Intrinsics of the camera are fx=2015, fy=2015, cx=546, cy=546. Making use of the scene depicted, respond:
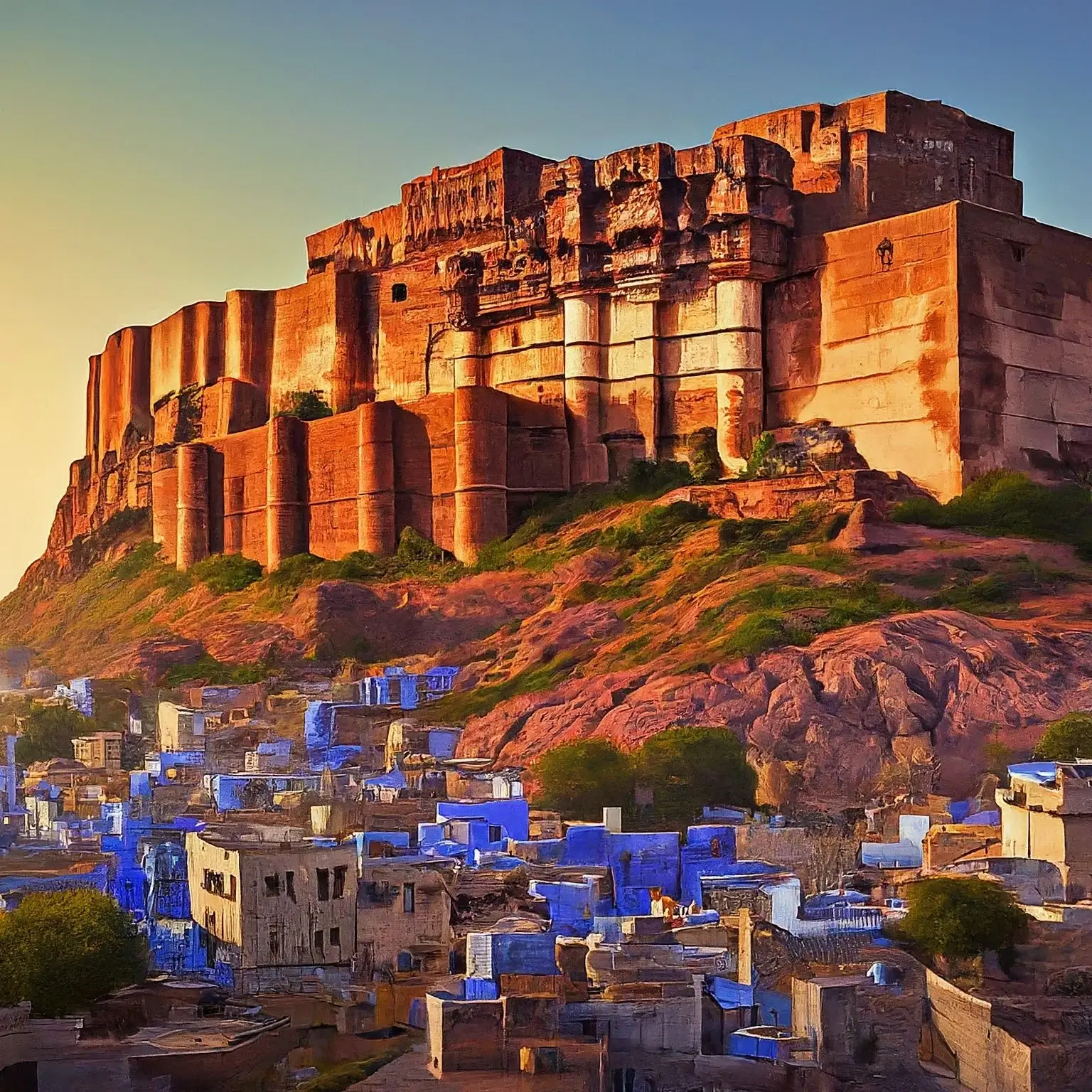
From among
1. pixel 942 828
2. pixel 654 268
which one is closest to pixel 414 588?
pixel 654 268

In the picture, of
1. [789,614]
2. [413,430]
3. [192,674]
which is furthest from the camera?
[413,430]

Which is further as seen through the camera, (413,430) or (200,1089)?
(413,430)

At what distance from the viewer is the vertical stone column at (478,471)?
36.1m

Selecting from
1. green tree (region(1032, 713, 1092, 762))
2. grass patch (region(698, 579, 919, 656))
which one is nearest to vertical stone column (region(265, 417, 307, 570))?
grass patch (region(698, 579, 919, 656))

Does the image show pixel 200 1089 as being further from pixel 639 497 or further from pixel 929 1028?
pixel 639 497

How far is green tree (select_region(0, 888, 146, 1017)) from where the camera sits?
15.4 meters

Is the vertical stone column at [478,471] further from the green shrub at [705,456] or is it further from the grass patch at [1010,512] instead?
the grass patch at [1010,512]

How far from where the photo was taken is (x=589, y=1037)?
45.9 ft

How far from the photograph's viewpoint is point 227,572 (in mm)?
40188

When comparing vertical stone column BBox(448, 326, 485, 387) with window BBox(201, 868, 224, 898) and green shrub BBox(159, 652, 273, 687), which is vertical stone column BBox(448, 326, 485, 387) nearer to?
green shrub BBox(159, 652, 273, 687)

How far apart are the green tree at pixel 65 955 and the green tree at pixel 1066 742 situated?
11.2 meters

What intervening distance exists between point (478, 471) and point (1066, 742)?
1542 cm

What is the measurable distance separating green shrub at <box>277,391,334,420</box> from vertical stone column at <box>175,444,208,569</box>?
7.99ft

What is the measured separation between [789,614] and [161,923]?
1199cm
